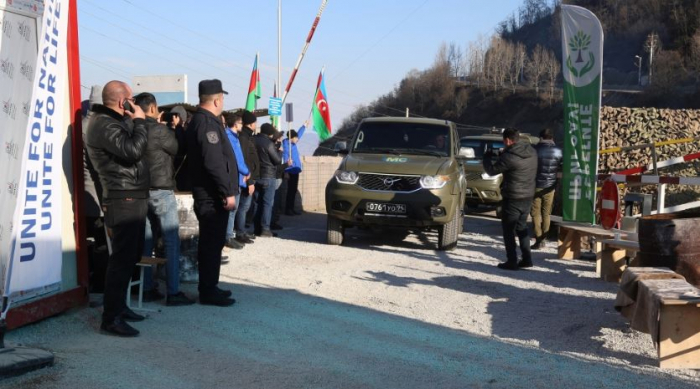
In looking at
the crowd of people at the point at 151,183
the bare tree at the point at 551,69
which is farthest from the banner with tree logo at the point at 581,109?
the bare tree at the point at 551,69

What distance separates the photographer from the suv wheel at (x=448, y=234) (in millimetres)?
11922

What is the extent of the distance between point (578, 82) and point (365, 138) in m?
3.69

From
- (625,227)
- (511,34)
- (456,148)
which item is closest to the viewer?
(625,227)

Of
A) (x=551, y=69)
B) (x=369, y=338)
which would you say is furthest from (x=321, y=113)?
(x=551, y=69)

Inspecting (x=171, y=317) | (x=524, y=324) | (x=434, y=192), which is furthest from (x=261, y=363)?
(x=434, y=192)

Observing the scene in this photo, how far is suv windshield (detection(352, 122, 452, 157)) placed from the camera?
41.9 ft

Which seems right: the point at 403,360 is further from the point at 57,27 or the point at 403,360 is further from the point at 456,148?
the point at 456,148

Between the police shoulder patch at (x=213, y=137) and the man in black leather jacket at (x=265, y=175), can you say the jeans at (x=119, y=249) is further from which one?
the man in black leather jacket at (x=265, y=175)

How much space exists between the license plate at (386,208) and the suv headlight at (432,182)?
457 millimetres

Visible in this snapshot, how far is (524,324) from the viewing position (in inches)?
274

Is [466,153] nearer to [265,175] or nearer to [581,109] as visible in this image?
[581,109]

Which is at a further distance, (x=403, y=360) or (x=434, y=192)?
(x=434, y=192)

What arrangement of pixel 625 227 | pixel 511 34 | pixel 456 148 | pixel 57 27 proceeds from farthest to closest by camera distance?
pixel 511 34
pixel 456 148
pixel 625 227
pixel 57 27

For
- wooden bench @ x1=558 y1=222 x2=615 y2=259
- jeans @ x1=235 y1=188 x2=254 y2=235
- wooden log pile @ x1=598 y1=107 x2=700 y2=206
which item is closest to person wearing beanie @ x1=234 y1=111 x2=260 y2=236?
jeans @ x1=235 y1=188 x2=254 y2=235
